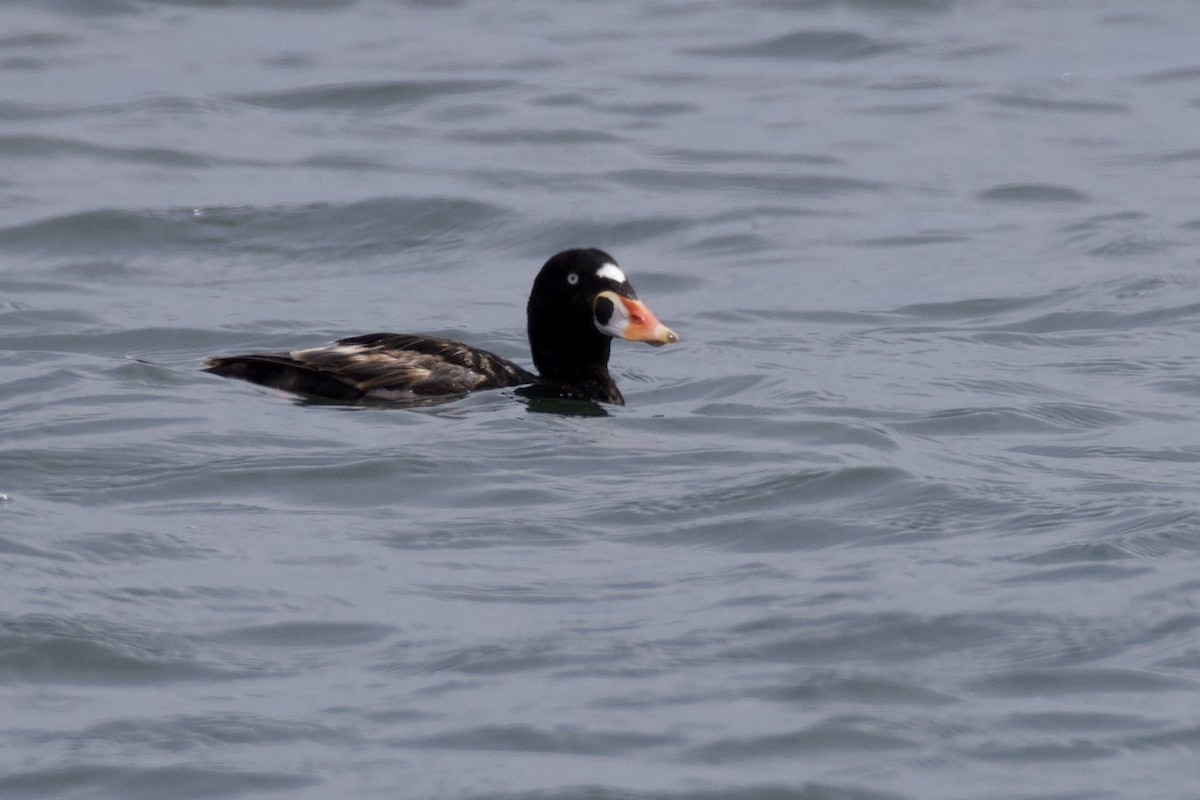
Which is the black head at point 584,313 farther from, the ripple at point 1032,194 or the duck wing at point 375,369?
the ripple at point 1032,194

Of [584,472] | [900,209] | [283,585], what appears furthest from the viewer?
[900,209]

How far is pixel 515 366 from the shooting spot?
11320mm

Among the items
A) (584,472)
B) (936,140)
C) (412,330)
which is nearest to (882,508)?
(584,472)

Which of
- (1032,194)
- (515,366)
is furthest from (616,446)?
(1032,194)

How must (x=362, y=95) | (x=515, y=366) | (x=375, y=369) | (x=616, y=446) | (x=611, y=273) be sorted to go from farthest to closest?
(x=362, y=95), (x=515, y=366), (x=611, y=273), (x=375, y=369), (x=616, y=446)

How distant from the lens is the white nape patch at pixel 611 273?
1105 cm

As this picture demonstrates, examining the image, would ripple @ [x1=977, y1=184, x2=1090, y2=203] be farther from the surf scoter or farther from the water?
the surf scoter

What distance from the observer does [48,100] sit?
66.6 ft

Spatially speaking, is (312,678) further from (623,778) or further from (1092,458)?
(1092,458)

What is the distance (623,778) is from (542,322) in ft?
18.4

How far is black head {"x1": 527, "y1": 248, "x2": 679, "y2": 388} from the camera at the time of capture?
11016 millimetres

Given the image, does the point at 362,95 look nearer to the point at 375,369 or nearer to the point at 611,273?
Answer: the point at 611,273

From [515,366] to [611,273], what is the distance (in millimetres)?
720

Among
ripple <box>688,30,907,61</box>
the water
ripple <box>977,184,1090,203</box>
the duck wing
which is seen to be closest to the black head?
the duck wing
